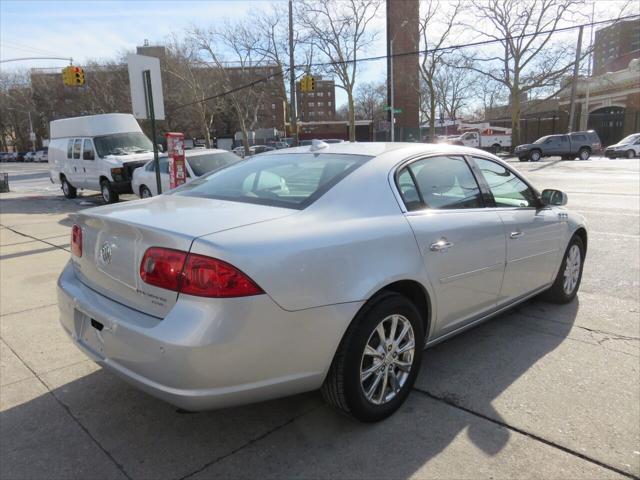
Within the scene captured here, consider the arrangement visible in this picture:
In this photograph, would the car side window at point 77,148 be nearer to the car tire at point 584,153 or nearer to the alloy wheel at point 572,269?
the alloy wheel at point 572,269

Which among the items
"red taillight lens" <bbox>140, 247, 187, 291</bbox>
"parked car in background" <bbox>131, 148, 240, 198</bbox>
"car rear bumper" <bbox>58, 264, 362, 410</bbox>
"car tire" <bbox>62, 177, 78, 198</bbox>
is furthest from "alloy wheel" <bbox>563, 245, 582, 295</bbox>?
"car tire" <bbox>62, 177, 78, 198</bbox>

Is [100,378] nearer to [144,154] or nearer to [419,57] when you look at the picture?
[144,154]

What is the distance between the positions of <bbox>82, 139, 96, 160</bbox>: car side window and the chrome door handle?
14.2 meters

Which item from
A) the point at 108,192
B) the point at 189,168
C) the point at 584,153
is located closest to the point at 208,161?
the point at 189,168

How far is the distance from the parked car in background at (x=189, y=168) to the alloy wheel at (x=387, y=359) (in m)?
9.02

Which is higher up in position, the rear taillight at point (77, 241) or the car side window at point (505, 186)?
the car side window at point (505, 186)

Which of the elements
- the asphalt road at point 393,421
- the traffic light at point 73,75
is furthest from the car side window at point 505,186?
the traffic light at point 73,75

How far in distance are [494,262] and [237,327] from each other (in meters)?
2.06

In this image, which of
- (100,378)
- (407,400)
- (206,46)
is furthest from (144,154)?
(206,46)

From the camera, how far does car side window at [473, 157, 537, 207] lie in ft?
12.6

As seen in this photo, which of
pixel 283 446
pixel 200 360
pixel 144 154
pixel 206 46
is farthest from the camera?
pixel 206 46

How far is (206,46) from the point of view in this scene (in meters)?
44.5

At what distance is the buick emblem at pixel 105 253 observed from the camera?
2.69 meters

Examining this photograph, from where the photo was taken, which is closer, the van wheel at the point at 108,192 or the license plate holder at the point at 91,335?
the license plate holder at the point at 91,335
